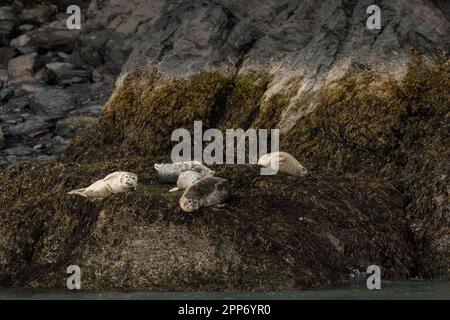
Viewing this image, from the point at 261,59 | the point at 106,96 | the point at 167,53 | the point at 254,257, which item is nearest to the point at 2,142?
the point at 106,96

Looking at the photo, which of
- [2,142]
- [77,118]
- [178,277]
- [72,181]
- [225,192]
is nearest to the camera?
[178,277]

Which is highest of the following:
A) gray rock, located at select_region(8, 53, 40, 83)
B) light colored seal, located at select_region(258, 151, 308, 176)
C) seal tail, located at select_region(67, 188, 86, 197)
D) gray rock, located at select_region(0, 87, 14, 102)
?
gray rock, located at select_region(8, 53, 40, 83)

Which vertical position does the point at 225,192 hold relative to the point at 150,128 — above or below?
below

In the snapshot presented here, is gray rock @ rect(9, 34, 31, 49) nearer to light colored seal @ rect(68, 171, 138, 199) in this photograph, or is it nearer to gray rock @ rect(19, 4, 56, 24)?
gray rock @ rect(19, 4, 56, 24)

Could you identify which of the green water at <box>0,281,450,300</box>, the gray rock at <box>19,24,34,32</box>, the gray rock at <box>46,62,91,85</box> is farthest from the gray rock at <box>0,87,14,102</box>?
the green water at <box>0,281,450,300</box>

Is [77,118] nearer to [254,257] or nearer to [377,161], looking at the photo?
[377,161]

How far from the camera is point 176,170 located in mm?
15180

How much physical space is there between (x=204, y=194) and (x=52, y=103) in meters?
15.2

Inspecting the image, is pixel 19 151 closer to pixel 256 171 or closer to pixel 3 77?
pixel 3 77

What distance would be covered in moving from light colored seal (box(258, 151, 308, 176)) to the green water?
2847 mm

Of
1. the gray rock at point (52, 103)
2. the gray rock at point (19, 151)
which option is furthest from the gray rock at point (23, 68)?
the gray rock at point (19, 151)

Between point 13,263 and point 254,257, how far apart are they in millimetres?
3025

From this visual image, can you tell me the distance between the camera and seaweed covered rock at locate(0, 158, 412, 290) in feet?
42.7

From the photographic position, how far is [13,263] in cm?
1370
